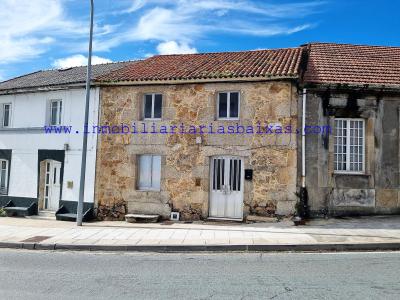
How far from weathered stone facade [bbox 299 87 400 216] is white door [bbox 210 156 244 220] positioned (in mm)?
2280

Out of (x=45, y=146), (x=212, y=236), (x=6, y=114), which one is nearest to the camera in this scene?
(x=212, y=236)

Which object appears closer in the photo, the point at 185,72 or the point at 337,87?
the point at 337,87

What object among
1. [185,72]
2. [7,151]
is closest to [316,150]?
[185,72]

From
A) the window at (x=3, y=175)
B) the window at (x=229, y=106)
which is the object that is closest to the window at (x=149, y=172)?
the window at (x=229, y=106)

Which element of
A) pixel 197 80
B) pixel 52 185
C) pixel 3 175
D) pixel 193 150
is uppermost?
pixel 197 80

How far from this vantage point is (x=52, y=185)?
15.4 meters

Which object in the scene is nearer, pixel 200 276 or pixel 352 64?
pixel 200 276

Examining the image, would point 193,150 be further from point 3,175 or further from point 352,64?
point 3,175

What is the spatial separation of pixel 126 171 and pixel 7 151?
6.04 metres

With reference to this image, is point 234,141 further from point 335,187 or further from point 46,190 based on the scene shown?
point 46,190

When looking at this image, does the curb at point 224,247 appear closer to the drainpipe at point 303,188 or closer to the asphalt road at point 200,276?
the asphalt road at point 200,276

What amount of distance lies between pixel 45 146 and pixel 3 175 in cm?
300

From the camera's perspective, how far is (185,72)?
14.0 metres

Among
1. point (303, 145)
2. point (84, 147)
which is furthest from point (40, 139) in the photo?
point (303, 145)
